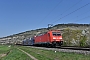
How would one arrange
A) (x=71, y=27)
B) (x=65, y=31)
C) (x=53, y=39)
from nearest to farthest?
(x=53, y=39), (x=65, y=31), (x=71, y=27)

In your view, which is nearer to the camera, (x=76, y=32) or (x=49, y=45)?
(x=49, y=45)

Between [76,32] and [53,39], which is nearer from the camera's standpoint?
[53,39]

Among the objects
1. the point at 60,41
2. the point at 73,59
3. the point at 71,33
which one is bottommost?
the point at 73,59

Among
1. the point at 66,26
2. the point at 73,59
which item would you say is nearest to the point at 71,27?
the point at 66,26

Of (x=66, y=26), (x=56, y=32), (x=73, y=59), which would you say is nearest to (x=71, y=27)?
(x=66, y=26)

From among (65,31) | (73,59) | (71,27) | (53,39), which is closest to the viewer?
(73,59)

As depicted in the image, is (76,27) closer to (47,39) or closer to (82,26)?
(82,26)

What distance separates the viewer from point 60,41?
45.5m

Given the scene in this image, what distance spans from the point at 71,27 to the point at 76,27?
14.8ft

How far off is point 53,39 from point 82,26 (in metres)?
71.3

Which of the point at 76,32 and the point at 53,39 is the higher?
the point at 76,32

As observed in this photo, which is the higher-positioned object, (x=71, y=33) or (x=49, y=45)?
(x=71, y=33)

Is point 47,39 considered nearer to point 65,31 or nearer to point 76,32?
point 65,31

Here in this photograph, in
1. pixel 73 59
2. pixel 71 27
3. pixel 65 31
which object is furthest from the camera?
pixel 71 27
